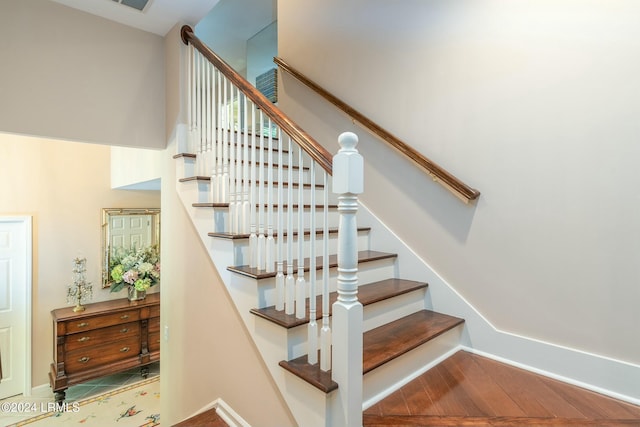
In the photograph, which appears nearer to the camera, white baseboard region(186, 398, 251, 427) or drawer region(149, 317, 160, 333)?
white baseboard region(186, 398, 251, 427)

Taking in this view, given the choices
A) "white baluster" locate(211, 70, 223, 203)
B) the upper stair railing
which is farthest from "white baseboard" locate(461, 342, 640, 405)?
"white baluster" locate(211, 70, 223, 203)

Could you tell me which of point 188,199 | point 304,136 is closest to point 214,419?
point 188,199

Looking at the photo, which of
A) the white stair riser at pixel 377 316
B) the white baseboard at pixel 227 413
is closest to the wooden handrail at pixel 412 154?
the white stair riser at pixel 377 316

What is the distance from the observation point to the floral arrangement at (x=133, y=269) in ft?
14.4

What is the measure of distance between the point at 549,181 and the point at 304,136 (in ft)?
4.20

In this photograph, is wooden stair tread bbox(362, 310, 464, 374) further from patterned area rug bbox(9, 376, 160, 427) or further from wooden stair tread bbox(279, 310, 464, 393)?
patterned area rug bbox(9, 376, 160, 427)

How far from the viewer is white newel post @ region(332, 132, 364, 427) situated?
1.16 meters

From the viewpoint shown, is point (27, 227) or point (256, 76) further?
point (256, 76)

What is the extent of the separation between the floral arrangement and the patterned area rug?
1332mm

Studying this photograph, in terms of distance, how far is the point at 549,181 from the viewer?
5.34ft

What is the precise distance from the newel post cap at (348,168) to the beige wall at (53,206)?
14.9ft

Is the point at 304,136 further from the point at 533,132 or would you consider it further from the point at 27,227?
the point at 27,227

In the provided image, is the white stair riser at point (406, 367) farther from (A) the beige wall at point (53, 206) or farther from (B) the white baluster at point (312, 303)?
(A) the beige wall at point (53, 206)

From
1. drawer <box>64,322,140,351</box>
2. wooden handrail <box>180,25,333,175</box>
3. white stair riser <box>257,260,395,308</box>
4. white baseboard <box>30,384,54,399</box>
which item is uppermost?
wooden handrail <box>180,25,333,175</box>
